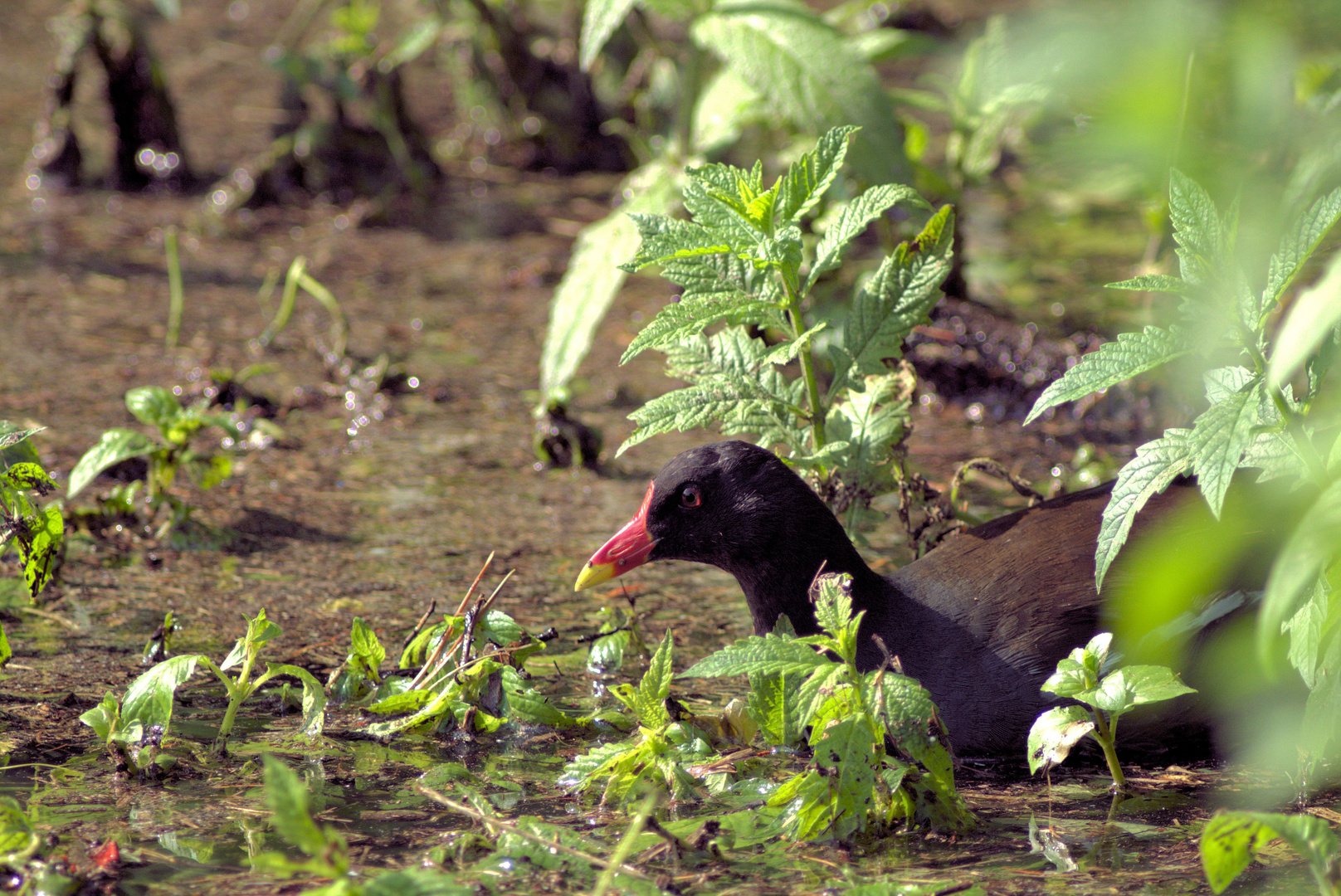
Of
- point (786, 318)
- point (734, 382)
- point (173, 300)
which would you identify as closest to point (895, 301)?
point (786, 318)

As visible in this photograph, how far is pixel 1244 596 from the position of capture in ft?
8.43

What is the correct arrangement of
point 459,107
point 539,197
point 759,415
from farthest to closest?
1. point 459,107
2. point 539,197
3. point 759,415

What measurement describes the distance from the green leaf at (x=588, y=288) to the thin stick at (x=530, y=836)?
1.78m

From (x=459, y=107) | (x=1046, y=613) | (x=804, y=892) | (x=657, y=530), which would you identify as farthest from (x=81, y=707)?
(x=459, y=107)

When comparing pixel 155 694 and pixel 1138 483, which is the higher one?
pixel 1138 483

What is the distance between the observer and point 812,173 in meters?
2.59

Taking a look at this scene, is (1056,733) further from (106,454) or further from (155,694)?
(106,454)

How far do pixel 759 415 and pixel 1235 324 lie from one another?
107 cm

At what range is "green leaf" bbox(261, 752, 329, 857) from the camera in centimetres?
165

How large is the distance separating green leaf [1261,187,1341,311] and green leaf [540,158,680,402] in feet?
6.47

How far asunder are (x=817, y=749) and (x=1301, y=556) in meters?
0.83

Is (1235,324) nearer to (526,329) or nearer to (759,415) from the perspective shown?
(759,415)

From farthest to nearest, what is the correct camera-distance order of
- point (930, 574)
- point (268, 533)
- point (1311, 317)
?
1. point (268, 533)
2. point (930, 574)
3. point (1311, 317)

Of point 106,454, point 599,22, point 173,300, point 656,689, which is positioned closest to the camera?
point 656,689
